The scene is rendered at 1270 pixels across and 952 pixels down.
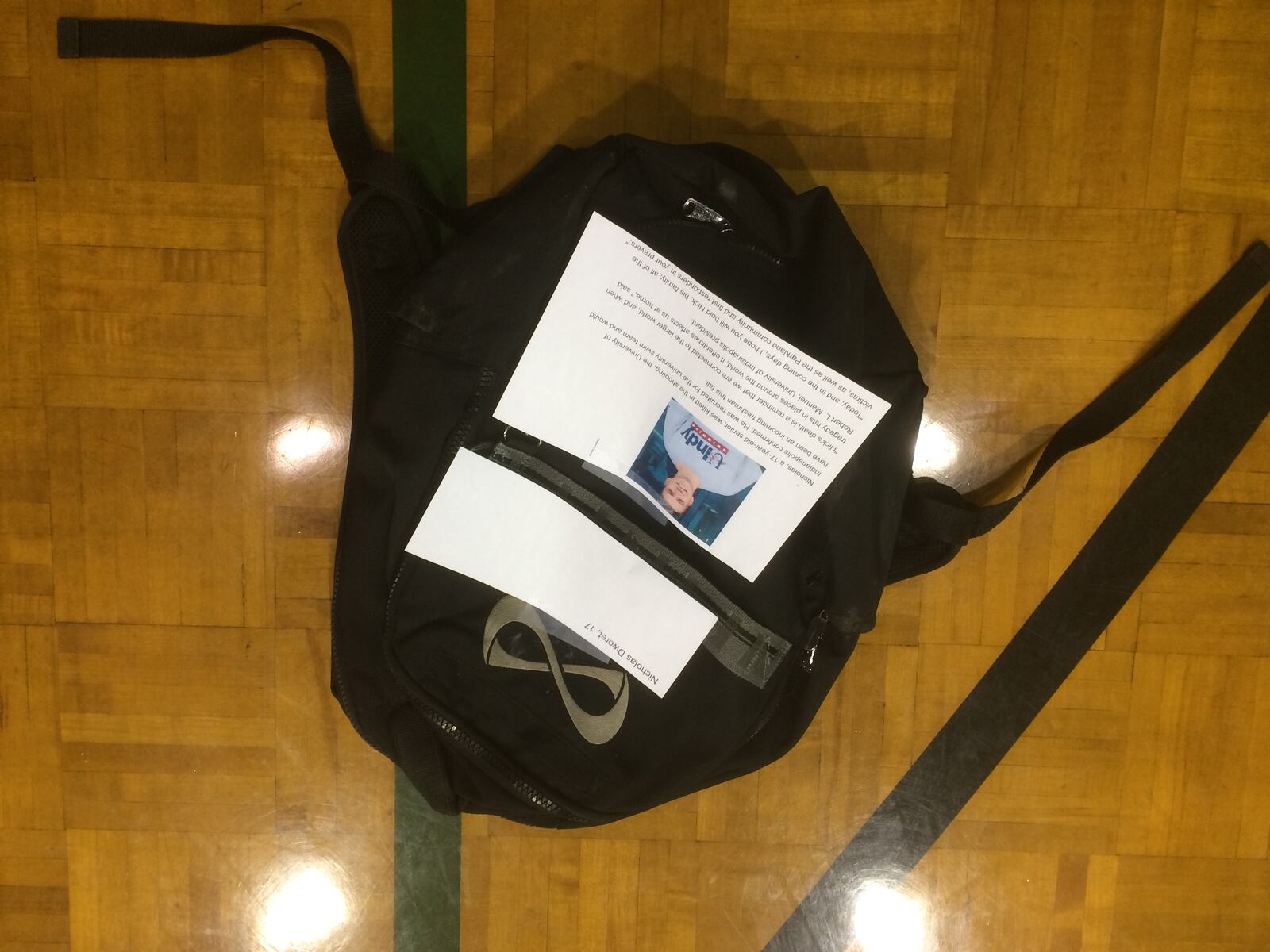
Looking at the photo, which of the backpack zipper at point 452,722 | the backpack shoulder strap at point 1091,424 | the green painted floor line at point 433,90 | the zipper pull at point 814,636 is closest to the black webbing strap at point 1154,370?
the backpack shoulder strap at point 1091,424

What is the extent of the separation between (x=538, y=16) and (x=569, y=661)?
23.1 inches

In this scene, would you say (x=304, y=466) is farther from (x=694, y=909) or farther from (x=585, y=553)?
(x=694, y=909)

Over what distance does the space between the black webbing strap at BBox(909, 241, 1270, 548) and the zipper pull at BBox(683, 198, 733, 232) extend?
0.94 ft

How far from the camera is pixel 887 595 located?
800 millimetres

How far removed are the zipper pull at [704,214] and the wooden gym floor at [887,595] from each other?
0.13 metres

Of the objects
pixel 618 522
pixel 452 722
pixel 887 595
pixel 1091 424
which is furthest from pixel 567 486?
pixel 1091 424

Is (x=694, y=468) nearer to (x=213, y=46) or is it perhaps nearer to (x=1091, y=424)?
(x=1091, y=424)

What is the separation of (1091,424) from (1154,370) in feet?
0.24

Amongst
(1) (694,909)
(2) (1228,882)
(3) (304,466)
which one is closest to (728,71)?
(3) (304,466)

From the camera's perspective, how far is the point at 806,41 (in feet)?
2.42

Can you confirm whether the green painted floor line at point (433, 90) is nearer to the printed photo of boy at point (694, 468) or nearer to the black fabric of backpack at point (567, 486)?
the black fabric of backpack at point (567, 486)

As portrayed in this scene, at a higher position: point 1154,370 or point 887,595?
point 1154,370

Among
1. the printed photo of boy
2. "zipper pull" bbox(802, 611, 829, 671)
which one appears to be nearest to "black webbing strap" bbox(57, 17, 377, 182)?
the printed photo of boy

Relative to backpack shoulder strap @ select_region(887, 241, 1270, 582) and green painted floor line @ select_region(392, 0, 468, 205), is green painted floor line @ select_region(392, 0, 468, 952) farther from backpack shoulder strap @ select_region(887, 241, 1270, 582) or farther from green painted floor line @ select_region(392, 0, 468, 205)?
backpack shoulder strap @ select_region(887, 241, 1270, 582)
